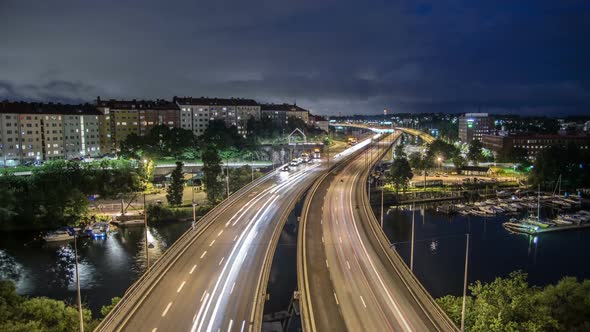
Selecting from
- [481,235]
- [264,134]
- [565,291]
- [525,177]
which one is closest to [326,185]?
[481,235]

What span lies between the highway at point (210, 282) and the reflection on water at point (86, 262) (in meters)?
7.63

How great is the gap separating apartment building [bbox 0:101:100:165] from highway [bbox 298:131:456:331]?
62.7 m

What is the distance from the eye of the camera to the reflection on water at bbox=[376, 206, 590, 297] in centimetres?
3428

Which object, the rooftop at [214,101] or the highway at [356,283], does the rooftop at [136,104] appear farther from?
the highway at [356,283]

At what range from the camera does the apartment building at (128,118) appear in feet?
307

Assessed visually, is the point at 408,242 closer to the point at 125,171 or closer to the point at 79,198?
the point at 79,198

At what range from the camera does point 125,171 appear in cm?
6172

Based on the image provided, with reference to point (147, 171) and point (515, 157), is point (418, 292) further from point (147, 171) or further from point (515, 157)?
point (515, 157)

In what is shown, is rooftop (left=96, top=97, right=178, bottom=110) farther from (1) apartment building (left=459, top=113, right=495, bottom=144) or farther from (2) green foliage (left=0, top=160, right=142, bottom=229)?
(1) apartment building (left=459, top=113, right=495, bottom=144)

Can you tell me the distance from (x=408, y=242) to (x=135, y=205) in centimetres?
3341

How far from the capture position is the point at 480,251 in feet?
134

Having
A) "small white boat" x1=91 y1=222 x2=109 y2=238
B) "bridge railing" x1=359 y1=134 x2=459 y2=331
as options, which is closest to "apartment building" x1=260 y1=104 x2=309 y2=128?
"small white boat" x1=91 y1=222 x2=109 y2=238

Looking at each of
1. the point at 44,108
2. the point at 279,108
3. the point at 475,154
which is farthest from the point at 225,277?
the point at 279,108

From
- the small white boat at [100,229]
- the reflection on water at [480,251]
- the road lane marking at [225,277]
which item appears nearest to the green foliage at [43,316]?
the road lane marking at [225,277]
